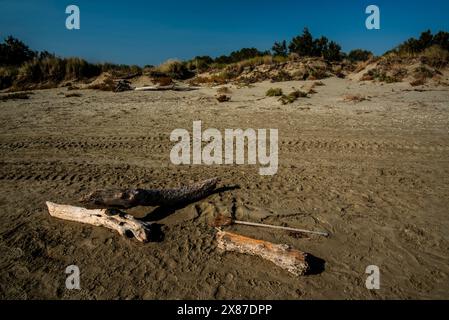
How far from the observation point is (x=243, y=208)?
4.64 m

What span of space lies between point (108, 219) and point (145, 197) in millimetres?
557

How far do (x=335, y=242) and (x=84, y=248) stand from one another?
3025 mm

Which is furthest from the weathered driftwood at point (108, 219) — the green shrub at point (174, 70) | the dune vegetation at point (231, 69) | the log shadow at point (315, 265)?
the green shrub at point (174, 70)

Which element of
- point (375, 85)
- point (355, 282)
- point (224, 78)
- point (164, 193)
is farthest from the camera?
point (224, 78)

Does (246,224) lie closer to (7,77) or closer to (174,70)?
(174,70)

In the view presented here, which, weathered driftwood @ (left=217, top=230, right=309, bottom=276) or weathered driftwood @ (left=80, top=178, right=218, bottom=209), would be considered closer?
weathered driftwood @ (left=217, top=230, right=309, bottom=276)

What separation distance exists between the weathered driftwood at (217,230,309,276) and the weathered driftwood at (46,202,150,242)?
94 centimetres

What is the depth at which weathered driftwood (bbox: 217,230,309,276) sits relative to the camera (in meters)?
3.34

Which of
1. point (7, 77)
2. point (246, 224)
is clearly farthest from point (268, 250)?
point (7, 77)

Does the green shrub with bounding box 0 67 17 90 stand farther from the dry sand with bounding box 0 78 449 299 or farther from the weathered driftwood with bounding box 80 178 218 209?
the weathered driftwood with bounding box 80 178 218 209

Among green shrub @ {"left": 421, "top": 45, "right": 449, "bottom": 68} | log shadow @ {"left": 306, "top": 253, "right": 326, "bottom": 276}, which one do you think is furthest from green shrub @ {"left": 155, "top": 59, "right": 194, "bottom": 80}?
log shadow @ {"left": 306, "top": 253, "right": 326, "bottom": 276}

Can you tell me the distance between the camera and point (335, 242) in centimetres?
391
